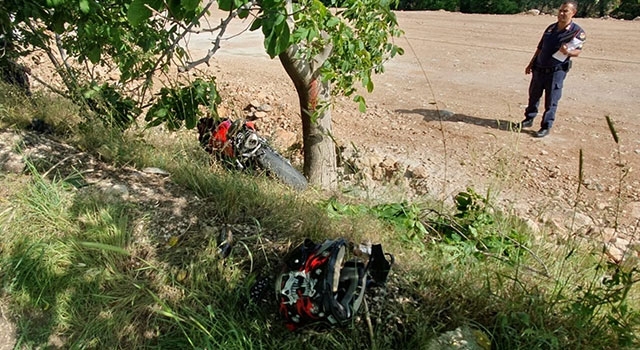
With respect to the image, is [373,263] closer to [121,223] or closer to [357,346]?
[357,346]

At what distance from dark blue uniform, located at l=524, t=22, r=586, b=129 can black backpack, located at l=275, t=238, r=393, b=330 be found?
4.93 meters

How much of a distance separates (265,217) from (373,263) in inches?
29.3

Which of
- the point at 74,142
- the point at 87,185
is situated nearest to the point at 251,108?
the point at 74,142

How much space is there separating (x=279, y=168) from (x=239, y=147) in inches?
15.3

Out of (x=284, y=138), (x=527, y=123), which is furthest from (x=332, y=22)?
(x=527, y=123)

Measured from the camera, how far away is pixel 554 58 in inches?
218

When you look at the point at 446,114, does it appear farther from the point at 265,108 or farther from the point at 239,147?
the point at 239,147

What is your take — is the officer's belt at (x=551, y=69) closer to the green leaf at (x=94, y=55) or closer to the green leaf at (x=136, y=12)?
the green leaf at (x=94, y=55)

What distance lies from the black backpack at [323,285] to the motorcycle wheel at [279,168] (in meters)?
1.70

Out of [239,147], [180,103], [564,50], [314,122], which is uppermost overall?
[564,50]

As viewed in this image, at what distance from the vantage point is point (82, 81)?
4.02 meters

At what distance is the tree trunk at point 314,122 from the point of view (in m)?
3.43

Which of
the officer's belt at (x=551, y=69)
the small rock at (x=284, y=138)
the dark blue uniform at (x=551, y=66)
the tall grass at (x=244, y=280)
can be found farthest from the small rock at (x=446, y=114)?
the tall grass at (x=244, y=280)

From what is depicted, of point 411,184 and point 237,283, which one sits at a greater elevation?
point 237,283
